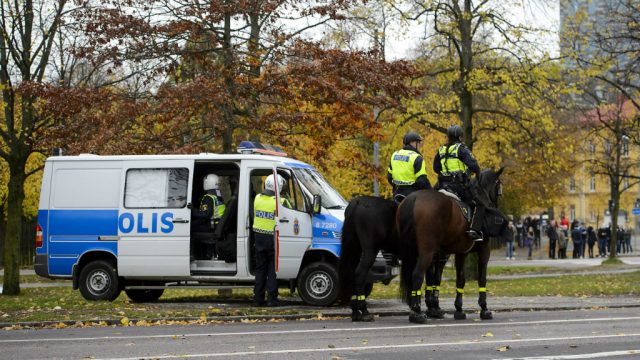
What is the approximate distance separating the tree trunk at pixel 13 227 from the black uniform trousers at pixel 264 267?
27.1ft

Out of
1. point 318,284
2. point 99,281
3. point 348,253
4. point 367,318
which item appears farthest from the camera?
point 99,281

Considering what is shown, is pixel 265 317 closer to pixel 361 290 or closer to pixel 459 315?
pixel 361 290

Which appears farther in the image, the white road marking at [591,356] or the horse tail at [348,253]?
the horse tail at [348,253]

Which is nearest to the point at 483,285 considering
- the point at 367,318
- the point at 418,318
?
the point at 418,318

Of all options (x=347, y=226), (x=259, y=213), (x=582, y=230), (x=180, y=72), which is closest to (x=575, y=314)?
(x=347, y=226)

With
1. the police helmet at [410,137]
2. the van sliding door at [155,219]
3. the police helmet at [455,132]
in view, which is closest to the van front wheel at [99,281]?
the van sliding door at [155,219]

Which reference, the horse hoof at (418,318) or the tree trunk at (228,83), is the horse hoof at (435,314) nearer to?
the horse hoof at (418,318)

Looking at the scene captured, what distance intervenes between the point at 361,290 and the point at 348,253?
0.55 meters

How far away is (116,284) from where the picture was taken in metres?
17.5

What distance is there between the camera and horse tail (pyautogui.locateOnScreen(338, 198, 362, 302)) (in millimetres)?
13672

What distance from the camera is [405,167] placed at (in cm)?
1381

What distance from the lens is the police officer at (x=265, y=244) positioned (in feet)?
52.4

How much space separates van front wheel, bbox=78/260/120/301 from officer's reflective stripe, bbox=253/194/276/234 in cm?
300

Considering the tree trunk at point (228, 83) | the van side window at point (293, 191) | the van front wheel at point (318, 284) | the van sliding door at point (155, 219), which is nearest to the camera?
the van front wheel at point (318, 284)
